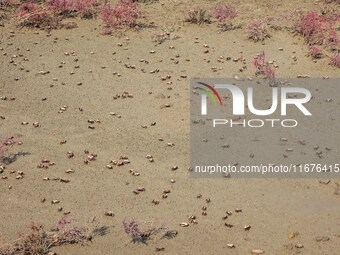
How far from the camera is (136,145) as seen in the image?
434 inches

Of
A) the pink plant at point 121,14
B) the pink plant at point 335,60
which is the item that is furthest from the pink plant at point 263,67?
the pink plant at point 121,14

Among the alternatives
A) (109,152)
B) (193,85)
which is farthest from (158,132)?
(193,85)

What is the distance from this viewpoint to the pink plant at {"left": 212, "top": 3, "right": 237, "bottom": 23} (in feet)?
54.4

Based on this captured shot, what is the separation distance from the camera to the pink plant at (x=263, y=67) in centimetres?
1332

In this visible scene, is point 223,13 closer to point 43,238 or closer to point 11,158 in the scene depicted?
point 11,158

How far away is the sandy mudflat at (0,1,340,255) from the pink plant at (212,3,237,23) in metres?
0.53

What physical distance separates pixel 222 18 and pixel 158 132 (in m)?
6.68

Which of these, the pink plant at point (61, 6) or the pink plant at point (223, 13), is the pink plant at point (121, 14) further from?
the pink plant at point (223, 13)

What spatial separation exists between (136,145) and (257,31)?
6577 mm

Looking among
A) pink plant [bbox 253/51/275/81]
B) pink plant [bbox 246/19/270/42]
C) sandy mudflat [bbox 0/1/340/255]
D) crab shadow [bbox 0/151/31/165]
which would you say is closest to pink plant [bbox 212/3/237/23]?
sandy mudflat [bbox 0/1/340/255]

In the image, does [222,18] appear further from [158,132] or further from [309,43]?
[158,132]

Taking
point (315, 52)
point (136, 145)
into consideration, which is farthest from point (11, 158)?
point (315, 52)

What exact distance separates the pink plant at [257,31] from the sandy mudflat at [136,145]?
252mm

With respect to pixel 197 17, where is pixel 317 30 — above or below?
below
